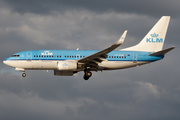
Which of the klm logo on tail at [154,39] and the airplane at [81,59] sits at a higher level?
the klm logo on tail at [154,39]

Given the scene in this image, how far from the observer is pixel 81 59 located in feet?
165

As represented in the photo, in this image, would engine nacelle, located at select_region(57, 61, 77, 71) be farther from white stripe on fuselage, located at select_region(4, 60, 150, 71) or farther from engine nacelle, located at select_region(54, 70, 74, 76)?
engine nacelle, located at select_region(54, 70, 74, 76)

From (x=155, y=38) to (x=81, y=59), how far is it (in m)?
15.8

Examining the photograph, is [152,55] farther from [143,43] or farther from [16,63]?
[16,63]

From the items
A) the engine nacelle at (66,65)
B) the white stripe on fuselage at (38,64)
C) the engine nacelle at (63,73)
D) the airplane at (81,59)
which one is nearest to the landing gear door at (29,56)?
the airplane at (81,59)

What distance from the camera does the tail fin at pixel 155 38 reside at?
5691 centimetres

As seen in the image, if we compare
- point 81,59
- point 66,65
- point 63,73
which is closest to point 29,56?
point 66,65

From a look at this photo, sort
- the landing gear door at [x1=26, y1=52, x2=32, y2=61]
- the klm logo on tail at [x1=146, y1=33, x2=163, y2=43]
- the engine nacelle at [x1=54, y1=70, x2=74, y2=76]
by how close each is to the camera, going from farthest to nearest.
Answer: the klm logo on tail at [x1=146, y1=33, x2=163, y2=43] → the engine nacelle at [x1=54, y1=70, x2=74, y2=76] → the landing gear door at [x1=26, y1=52, x2=32, y2=61]

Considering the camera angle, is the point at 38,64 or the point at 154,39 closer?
the point at 38,64

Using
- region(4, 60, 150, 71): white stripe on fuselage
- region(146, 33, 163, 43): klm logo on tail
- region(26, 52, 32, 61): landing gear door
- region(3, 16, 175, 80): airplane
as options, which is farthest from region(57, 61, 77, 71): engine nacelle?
region(146, 33, 163, 43): klm logo on tail

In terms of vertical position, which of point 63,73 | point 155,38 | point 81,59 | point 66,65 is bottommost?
point 63,73

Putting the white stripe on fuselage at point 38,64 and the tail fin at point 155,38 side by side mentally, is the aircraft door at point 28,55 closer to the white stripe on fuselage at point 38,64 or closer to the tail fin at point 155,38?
the white stripe on fuselage at point 38,64

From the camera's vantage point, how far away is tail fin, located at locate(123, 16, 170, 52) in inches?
2240

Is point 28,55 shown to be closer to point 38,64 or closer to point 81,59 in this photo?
point 38,64
